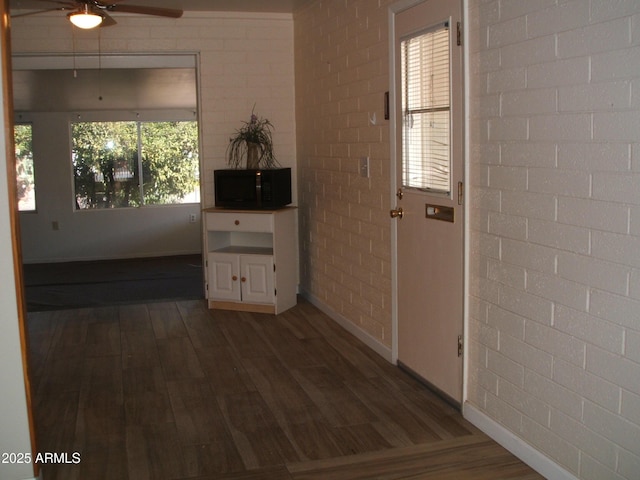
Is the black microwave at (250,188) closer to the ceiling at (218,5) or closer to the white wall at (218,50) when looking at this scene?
the white wall at (218,50)

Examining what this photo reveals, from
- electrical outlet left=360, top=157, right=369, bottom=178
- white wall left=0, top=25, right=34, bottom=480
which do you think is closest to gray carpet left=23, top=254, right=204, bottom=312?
electrical outlet left=360, top=157, right=369, bottom=178

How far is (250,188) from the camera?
6078mm

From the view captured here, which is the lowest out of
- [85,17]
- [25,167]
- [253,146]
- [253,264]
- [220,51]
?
[253,264]

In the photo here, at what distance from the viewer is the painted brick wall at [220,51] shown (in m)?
6.29

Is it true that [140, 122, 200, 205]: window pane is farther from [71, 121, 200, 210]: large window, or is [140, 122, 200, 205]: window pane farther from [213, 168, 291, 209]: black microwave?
[213, 168, 291, 209]: black microwave

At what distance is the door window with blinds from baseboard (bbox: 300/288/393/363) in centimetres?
110

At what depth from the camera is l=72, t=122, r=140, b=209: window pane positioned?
10.0 m

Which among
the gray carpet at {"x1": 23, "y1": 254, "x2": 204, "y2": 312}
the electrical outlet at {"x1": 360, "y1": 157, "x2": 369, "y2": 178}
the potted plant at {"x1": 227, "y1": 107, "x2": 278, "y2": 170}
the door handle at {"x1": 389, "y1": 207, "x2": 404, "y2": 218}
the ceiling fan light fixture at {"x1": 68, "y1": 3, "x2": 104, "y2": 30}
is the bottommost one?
the gray carpet at {"x1": 23, "y1": 254, "x2": 204, "y2": 312}

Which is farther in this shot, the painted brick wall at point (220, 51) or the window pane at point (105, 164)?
the window pane at point (105, 164)

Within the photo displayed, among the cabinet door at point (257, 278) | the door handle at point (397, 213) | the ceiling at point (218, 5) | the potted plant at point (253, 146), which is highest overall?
the ceiling at point (218, 5)

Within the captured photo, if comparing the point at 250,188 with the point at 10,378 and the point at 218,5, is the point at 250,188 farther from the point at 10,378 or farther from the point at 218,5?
the point at 10,378

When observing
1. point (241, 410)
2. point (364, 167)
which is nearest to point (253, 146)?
point (364, 167)

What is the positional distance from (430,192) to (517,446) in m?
1.37

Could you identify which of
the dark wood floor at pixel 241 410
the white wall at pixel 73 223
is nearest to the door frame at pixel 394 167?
the dark wood floor at pixel 241 410
